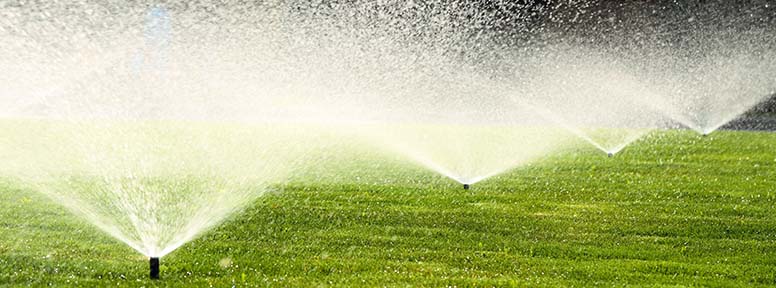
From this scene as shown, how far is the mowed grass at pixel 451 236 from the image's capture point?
20.2ft

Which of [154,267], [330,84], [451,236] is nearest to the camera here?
[154,267]

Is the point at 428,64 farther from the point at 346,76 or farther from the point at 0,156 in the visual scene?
the point at 0,156

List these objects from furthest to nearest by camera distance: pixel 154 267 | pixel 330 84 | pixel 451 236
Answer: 1. pixel 330 84
2. pixel 451 236
3. pixel 154 267

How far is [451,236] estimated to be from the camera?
7.36m

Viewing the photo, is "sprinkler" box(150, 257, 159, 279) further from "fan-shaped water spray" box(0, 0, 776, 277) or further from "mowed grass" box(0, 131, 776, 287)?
"fan-shaped water spray" box(0, 0, 776, 277)

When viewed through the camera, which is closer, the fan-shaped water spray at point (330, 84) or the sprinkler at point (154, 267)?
the sprinkler at point (154, 267)

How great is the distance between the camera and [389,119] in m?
17.2

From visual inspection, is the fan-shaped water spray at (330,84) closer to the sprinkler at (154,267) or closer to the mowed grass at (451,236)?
the mowed grass at (451,236)

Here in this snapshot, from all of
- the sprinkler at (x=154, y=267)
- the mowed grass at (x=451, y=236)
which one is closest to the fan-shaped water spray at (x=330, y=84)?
the mowed grass at (x=451, y=236)

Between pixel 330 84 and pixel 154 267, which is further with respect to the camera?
pixel 330 84

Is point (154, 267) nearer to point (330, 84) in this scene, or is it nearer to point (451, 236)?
point (451, 236)

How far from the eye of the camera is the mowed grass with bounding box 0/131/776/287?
6.15 m

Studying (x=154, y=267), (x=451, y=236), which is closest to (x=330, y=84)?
(x=451, y=236)

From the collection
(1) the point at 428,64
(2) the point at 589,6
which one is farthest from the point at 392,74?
(2) the point at 589,6
